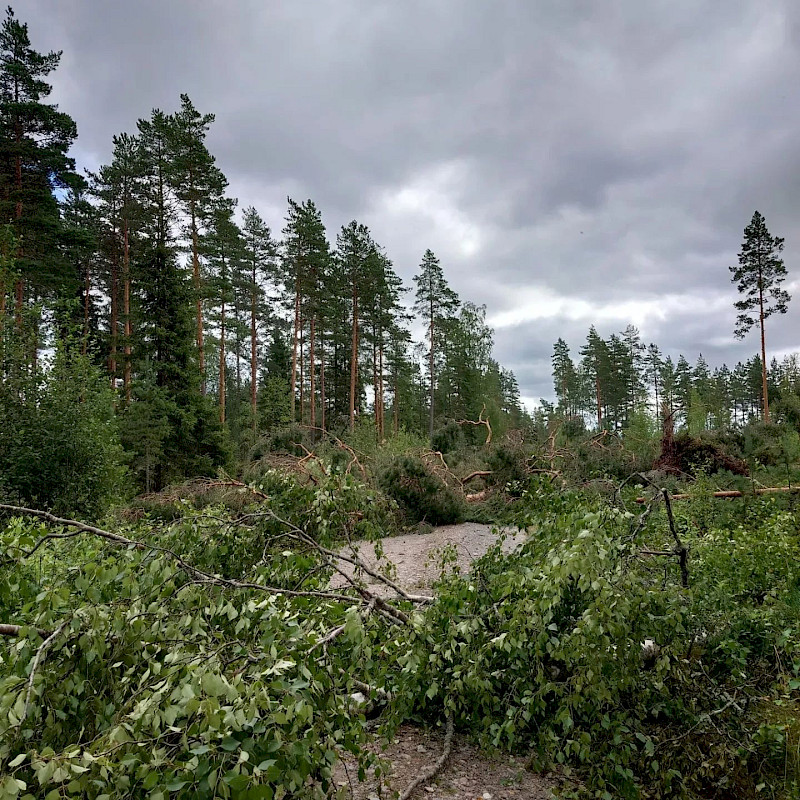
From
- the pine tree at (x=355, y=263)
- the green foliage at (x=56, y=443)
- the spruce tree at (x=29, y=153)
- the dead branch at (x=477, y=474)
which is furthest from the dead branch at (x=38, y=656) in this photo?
the pine tree at (x=355, y=263)

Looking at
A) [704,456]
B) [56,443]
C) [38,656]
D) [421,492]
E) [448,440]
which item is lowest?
[421,492]

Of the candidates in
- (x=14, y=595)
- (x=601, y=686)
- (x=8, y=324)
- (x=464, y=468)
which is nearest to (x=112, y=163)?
(x=8, y=324)

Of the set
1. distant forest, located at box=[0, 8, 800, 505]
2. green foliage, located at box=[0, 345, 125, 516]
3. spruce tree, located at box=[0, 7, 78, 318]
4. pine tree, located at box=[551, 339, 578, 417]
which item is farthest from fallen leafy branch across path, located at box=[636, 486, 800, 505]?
pine tree, located at box=[551, 339, 578, 417]

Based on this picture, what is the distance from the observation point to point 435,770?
2.62 meters

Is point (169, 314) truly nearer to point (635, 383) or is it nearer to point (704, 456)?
point (704, 456)

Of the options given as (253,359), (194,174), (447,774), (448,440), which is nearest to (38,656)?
(447,774)

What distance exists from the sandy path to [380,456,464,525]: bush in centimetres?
33

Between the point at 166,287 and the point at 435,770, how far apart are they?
1502 centimetres

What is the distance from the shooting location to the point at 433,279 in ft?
95.5

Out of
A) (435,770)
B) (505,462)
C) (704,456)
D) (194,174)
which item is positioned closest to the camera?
(435,770)

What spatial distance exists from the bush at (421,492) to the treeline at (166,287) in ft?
20.0

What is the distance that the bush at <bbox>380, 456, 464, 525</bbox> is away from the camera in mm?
11453

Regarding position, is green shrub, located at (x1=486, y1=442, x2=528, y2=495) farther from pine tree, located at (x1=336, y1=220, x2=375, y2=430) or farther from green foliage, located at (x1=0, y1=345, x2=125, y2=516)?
pine tree, located at (x1=336, y1=220, x2=375, y2=430)

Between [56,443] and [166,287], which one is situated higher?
[166,287]
